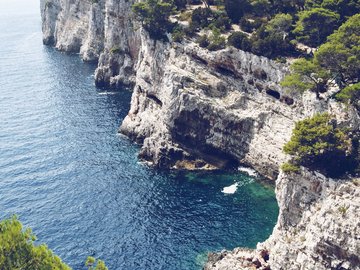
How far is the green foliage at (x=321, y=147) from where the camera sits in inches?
2216

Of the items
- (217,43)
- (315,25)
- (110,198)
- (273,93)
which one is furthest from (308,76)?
(110,198)

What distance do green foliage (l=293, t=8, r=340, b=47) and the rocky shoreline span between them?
363 inches

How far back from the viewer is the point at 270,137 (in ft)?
260

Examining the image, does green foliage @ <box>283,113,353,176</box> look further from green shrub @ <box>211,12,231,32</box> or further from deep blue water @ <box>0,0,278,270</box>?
green shrub @ <box>211,12,231,32</box>

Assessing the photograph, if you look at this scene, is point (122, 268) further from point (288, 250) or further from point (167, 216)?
point (288, 250)

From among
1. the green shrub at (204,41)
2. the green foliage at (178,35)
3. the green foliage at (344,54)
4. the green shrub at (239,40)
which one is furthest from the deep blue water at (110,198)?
the green shrub at (204,41)

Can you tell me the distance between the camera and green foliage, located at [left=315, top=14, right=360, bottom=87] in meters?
64.1

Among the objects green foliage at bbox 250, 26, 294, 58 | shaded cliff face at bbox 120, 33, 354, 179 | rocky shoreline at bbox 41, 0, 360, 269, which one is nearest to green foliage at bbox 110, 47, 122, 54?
rocky shoreline at bbox 41, 0, 360, 269

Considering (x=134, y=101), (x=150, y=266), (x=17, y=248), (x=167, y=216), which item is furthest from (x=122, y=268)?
(x=134, y=101)

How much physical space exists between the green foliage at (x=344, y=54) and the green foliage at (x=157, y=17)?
39.8 metres

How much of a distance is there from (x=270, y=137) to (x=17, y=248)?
182ft

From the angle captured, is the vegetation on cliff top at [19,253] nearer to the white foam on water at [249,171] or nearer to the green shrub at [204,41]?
the white foam on water at [249,171]

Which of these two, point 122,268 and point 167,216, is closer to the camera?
point 122,268

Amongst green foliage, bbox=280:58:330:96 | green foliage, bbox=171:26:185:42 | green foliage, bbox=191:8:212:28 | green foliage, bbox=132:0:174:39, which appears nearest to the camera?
green foliage, bbox=280:58:330:96
